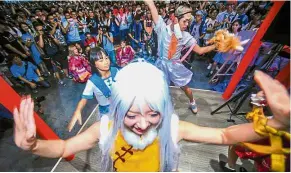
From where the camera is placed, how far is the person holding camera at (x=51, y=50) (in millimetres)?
3589

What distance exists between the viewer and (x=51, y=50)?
3.71 metres

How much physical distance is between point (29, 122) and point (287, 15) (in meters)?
1.95

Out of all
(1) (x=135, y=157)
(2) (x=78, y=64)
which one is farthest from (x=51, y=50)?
(1) (x=135, y=157)

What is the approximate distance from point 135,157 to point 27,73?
317cm

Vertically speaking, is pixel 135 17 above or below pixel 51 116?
above

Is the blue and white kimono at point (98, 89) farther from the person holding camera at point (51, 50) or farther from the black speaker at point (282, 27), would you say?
the person holding camera at point (51, 50)

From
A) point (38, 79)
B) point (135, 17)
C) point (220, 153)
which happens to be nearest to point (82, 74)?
point (38, 79)

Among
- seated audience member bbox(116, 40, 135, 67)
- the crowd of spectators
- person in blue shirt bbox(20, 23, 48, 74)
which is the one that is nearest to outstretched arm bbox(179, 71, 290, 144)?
the crowd of spectators

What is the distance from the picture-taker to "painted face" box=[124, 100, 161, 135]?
863mm

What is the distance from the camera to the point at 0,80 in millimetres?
1405

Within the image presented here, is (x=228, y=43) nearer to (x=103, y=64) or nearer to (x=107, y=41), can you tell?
(x=103, y=64)

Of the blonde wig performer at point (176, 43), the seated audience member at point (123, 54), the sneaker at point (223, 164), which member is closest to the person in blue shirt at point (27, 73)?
the seated audience member at point (123, 54)

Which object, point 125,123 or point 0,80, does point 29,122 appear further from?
point 0,80

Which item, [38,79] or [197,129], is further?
[38,79]
